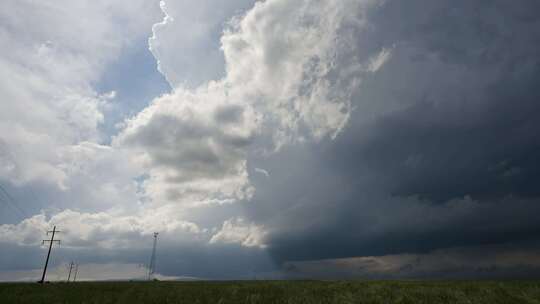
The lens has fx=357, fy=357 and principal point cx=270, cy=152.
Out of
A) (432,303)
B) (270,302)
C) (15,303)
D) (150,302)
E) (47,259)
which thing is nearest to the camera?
(432,303)

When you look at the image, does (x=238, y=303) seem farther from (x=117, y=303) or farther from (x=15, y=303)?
(x=15, y=303)

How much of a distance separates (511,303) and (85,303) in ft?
85.0

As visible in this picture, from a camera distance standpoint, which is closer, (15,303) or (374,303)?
(374,303)

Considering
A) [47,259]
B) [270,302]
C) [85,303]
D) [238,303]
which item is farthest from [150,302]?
[47,259]

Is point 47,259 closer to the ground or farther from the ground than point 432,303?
farther from the ground

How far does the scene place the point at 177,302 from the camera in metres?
23.0

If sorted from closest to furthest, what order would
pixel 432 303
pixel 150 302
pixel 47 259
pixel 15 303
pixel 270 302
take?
1. pixel 432 303
2. pixel 270 302
3. pixel 150 302
4. pixel 15 303
5. pixel 47 259

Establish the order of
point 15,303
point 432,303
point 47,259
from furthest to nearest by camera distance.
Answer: point 47,259
point 15,303
point 432,303

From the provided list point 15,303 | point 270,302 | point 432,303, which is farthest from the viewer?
point 15,303

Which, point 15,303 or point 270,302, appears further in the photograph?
point 15,303

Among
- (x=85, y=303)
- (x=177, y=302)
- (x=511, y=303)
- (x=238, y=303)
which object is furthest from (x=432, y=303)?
(x=85, y=303)

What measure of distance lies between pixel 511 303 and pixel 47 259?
365 ft

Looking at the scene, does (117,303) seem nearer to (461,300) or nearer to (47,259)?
(461,300)

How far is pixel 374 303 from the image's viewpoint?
21250 mm
